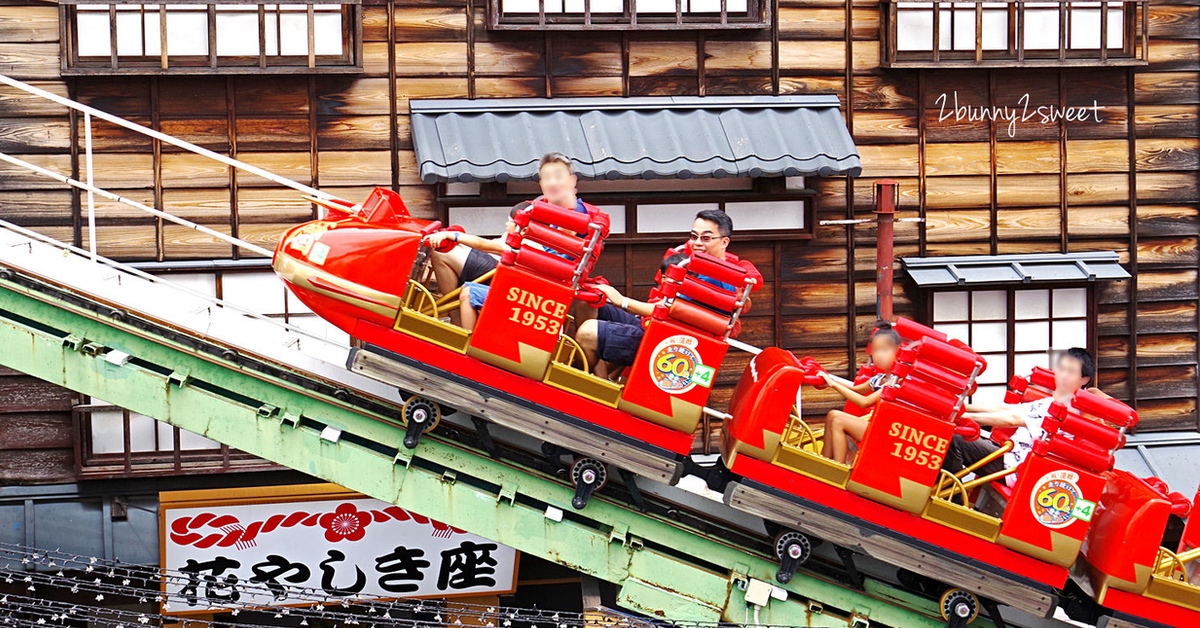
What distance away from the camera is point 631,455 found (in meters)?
6.25

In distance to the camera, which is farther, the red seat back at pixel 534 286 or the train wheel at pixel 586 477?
the train wheel at pixel 586 477

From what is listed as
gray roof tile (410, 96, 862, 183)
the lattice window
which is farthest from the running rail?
the lattice window

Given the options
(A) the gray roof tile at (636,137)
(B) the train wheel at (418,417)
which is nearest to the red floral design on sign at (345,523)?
(A) the gray roof tile at (636,137)

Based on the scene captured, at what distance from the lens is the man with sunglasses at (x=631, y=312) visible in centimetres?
623

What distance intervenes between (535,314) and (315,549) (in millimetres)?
4055

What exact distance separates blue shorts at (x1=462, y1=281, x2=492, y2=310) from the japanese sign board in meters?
3.39

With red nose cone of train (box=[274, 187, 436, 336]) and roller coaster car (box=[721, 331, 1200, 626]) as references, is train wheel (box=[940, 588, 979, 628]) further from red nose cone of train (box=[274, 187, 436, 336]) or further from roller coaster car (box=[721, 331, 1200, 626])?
red nose cone of train (box=[274, 187, 436, 336])

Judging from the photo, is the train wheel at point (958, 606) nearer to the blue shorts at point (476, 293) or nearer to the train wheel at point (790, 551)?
the train wheel at point (790, 551)

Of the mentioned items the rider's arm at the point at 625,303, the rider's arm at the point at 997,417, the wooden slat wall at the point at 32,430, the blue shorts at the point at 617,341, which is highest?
the rider's arm at the point at 625,303

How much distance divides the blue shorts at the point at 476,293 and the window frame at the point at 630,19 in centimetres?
329

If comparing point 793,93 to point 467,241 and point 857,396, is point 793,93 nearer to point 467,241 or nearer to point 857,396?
point 857,396

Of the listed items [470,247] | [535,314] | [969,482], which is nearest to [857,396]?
[969,482]

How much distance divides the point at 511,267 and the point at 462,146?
2.81 meters

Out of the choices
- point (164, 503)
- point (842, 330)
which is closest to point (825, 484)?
point (842, 330)
